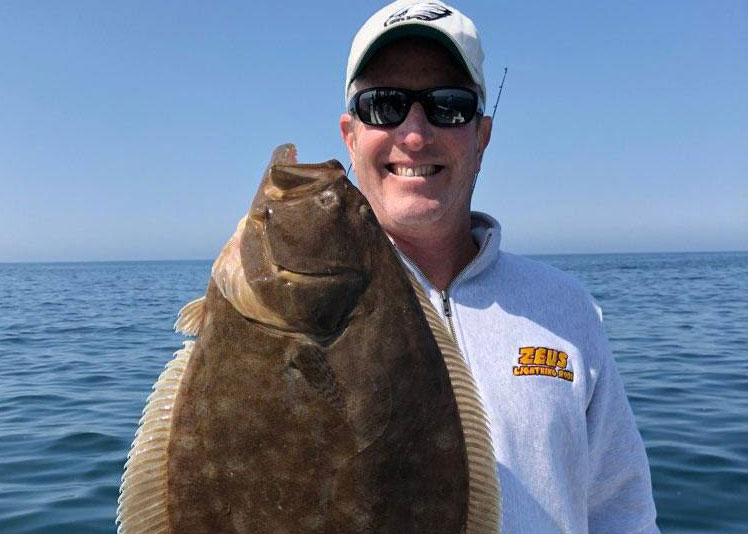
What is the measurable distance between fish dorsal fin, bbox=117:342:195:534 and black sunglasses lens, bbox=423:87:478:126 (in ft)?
5.68

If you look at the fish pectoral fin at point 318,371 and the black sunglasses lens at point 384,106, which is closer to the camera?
the fish pectoral fin at point 318,371

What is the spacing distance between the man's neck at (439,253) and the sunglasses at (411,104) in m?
0.55

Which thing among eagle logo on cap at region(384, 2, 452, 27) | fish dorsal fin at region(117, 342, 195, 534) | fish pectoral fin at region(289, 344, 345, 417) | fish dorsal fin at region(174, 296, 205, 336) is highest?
eagle logo on cap at region(384, 2, 452, 27)

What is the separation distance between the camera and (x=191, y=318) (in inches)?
83.4

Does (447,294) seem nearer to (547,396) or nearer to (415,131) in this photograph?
(547,396)

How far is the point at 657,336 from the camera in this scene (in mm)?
18891

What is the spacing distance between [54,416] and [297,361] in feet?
33.2

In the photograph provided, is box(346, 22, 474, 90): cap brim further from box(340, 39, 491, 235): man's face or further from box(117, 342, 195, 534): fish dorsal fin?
box(117, 342, 195, 534): fish dorsal fin

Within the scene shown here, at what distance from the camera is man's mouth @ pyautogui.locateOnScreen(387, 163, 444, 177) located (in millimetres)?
3303

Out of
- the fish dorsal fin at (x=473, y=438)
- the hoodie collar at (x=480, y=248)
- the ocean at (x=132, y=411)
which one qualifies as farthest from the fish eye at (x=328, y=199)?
the ocean at (x=132, y=411)

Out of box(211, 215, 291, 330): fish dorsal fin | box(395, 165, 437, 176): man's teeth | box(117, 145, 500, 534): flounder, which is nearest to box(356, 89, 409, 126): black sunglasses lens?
box(395, 165, 437, 176): man's teeth

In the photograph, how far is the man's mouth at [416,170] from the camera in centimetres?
330

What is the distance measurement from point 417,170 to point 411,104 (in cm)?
30

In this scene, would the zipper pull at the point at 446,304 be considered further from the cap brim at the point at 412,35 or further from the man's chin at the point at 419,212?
the cap brim at the point at 412,35
